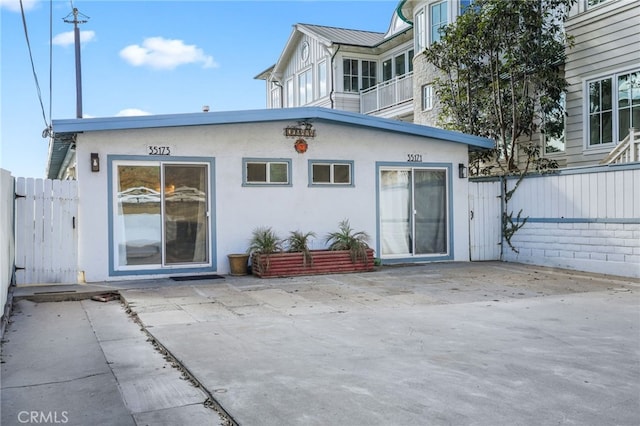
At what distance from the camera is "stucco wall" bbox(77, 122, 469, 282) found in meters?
10.1

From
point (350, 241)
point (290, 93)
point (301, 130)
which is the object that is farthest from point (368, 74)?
point (350, 241)

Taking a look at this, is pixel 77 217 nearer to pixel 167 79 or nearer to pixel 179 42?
pixel 167 79

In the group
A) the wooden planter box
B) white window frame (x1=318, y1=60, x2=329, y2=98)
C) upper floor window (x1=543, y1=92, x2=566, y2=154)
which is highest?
white window frame (x1=318, y1=60, x2=329, y2=98)

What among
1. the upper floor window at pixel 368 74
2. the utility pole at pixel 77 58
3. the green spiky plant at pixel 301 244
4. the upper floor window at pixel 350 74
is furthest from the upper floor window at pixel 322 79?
the green spiky plant at pixel 301 244

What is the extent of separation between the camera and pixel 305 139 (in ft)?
38.3

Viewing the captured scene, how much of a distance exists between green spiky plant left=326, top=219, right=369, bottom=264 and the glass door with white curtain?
0.71 m

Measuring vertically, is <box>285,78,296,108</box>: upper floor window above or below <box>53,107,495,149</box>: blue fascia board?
above

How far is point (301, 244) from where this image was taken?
445 inches

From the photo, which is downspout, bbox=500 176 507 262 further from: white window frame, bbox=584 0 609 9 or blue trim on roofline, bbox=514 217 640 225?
white window frame, bbox=584 0 609 9

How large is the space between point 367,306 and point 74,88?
15.3 m

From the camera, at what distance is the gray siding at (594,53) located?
40.5ft

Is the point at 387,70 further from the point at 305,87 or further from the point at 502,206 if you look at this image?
the point at 502,206

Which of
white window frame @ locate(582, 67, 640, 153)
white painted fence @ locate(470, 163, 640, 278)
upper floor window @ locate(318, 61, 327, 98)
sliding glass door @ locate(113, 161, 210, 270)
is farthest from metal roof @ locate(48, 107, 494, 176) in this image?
upper floor window @ locate(318, 61, 327, 98)

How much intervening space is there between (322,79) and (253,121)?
45.4 feet
